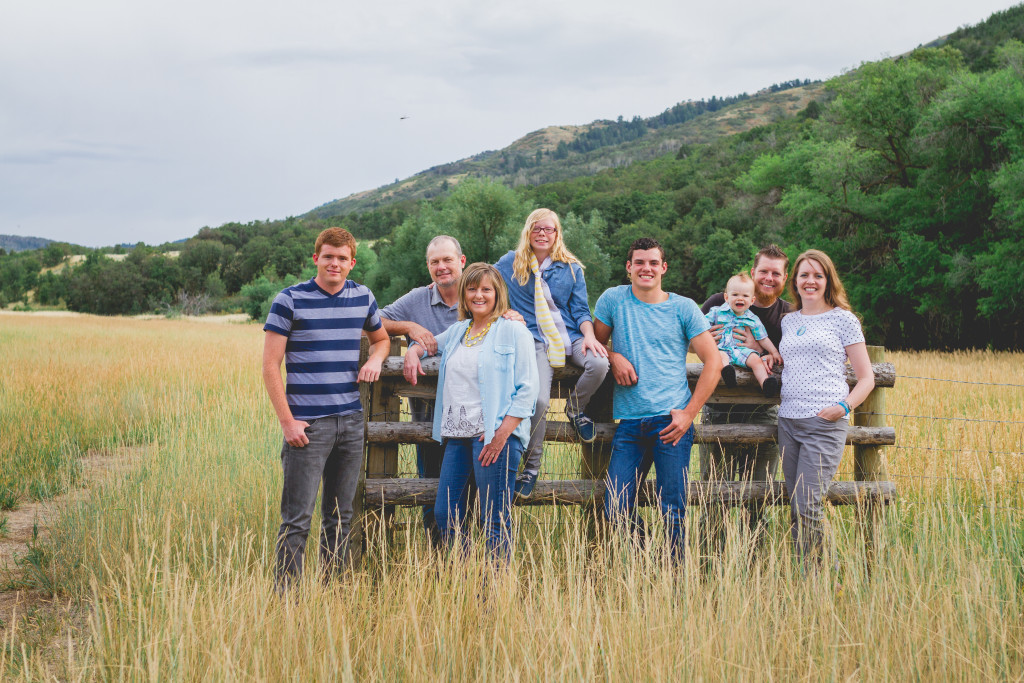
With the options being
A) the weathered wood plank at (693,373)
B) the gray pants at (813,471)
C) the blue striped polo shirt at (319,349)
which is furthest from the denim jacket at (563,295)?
the gray pants at (813,471)

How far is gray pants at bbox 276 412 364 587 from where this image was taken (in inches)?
146

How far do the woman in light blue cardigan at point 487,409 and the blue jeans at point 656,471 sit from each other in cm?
66

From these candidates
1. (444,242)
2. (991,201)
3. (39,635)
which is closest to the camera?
(39,635)

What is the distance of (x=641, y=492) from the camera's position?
14.2 feet

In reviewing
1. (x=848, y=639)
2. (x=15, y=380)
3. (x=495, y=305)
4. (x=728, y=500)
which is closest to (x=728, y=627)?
(x=848, y=639)

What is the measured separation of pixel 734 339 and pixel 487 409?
1813mm

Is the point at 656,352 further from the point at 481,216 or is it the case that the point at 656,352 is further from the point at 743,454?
the point at 481,216

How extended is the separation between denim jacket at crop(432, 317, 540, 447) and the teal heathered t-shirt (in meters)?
0.63

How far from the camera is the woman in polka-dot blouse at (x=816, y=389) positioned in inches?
152

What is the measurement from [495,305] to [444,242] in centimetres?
95

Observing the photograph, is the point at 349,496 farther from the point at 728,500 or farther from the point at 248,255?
the point at 248,255

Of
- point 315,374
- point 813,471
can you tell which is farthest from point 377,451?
point 813,471

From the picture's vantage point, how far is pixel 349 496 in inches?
156

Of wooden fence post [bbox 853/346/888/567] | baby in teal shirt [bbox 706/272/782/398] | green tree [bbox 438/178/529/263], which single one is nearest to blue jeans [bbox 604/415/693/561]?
baby in teal shirt [bbox 706/272/782/398]
